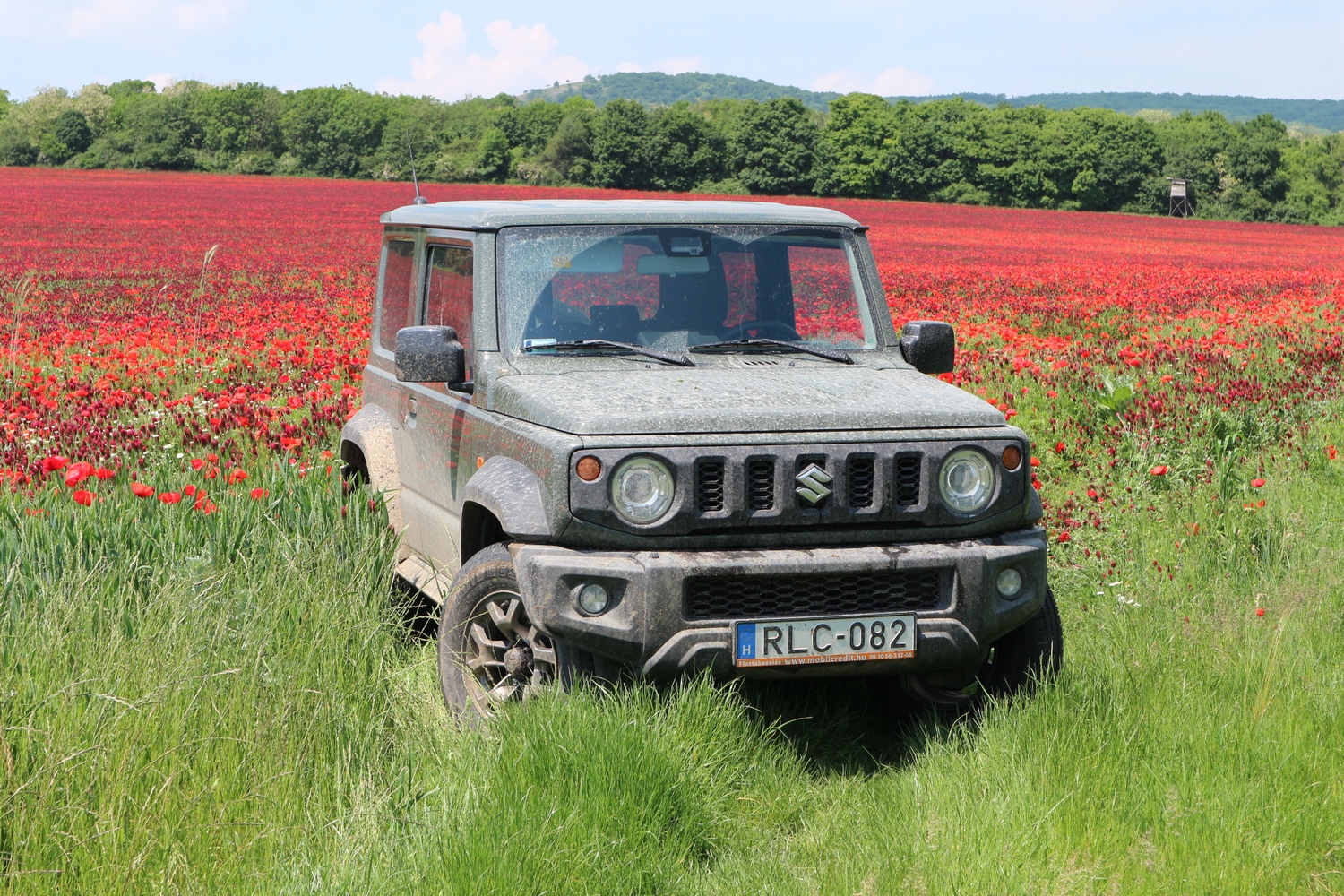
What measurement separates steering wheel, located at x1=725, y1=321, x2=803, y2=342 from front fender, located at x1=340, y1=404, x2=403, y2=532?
1.69 meters

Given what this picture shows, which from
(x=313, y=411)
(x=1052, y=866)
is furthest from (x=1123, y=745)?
(x=313, y=411)

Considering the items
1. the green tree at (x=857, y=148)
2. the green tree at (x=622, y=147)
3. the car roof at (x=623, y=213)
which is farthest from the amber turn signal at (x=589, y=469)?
the green tree at (x=857, y=148)

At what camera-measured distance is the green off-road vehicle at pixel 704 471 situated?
384 centimetres

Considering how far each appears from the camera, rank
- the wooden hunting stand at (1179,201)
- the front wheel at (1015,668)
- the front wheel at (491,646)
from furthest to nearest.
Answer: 1. the wooden hunting stand at (1179,201)
2. the front wheel at (1015,668)
3. the front wheel at (491,646)

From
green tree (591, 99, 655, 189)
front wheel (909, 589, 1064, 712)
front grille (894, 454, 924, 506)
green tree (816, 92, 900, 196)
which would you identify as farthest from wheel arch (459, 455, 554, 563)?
green tree (816, 92, 900, 196)

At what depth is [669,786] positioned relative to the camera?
360cm

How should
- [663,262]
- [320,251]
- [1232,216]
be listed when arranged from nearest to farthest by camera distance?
1. [663,262]
2. [320,251]
3. [1232,216]

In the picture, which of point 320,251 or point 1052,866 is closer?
point 1052,866

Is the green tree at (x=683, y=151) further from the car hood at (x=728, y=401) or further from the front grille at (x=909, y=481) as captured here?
the front grille at (x=909, y=481)

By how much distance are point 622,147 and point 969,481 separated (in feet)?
286

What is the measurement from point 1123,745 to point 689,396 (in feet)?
5.49

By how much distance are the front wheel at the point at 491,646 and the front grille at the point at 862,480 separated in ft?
3.23

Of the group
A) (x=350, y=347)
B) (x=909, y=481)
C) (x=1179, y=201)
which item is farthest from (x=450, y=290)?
(x=1179, y=201)

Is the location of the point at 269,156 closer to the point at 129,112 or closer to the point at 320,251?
the point at 129,112
